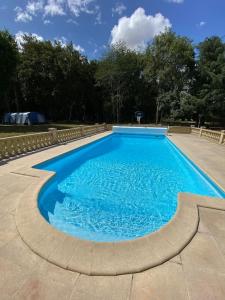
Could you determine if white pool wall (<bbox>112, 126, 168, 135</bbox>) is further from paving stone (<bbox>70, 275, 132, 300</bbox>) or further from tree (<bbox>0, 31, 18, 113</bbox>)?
paving stone (<bbox>70, 275, 132, 300</bbox>)

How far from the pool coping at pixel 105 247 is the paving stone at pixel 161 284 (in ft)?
0.28

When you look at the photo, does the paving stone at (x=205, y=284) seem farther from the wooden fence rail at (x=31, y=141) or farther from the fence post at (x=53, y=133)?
the fence post at (x=53, y=133)

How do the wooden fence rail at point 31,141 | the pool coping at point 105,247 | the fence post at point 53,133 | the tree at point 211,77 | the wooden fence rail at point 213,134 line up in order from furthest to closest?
the tree at point 211,77 < the wooden fence rail at point 213,134 < the fence post at point 53,133 < the wooden fence rail at point 31,141 < the pool coping at point 105,247

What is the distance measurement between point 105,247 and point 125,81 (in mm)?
27913

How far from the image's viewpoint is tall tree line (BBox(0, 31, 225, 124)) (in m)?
21.9

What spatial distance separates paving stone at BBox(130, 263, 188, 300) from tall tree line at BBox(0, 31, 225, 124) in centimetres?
2268

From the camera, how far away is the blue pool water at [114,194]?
3604mm

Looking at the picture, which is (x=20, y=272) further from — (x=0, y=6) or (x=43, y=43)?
(x=43, y=43)

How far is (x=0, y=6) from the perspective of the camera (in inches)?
456

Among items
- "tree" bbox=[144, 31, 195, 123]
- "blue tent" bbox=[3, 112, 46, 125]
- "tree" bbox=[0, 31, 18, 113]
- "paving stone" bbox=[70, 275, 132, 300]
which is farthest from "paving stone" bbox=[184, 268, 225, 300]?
"tree" bbox=[144, 31, 195, 123]

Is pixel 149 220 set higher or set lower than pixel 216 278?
lower

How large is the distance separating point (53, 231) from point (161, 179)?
435cm

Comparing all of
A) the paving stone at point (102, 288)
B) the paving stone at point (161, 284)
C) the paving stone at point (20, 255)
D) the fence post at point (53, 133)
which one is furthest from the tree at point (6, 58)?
the paving stone at point (161, 284)

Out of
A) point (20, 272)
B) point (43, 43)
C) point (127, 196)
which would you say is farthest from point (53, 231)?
→ point (43, 43)
